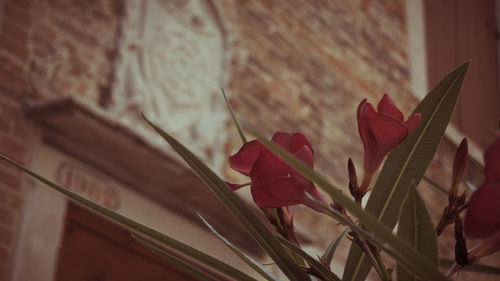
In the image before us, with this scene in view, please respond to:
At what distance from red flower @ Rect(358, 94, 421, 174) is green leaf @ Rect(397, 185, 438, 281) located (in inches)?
2.0

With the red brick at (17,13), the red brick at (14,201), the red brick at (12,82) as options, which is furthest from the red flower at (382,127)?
the red brick at (17,13)

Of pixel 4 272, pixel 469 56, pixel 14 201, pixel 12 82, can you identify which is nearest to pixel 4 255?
pixel 4 272

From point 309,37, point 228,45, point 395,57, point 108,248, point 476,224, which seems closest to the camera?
point 476,224

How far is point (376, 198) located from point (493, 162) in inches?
6.4

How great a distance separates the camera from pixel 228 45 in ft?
14.3

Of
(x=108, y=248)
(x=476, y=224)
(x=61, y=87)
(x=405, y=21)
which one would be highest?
(x=405, y=21)

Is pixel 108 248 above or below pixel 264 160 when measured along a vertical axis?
above

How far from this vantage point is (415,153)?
66 centimetres

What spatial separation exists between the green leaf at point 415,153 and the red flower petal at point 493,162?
12cm

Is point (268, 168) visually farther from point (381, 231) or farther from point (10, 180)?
point (10, 180)

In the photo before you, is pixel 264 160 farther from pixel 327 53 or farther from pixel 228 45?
pixel 327 53

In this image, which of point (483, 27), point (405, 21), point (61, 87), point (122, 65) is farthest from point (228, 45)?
point (483, 27)

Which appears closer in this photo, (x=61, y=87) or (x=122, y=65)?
(x=61, y=87)

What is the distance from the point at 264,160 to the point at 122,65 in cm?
319
